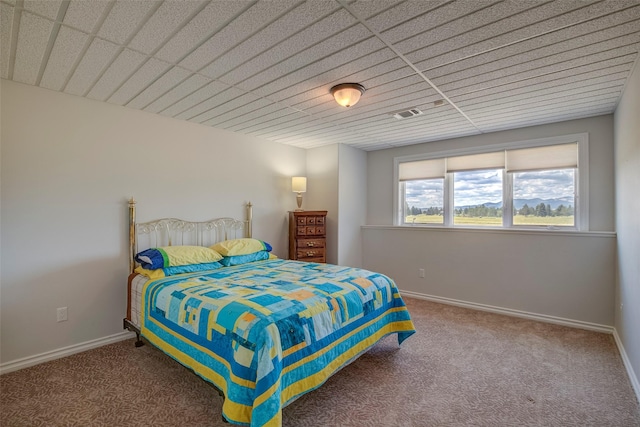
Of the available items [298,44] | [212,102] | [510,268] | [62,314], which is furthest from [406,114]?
[62,314]

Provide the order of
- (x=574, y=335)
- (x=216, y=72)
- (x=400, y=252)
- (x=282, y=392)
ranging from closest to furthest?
(x=282, y=392), (x=216, y=72), (x=574, y=335), (x=400, y=252)

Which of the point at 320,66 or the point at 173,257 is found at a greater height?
the point at 320,66

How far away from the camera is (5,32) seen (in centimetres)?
180

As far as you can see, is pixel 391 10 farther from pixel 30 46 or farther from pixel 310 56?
pixel 30 46

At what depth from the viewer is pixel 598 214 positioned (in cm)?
338

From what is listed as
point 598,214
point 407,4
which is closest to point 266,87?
point 407,4

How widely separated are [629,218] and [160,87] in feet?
13.2

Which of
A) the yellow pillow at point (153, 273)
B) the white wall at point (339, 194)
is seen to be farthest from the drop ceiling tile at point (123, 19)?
the white wall at point (339, 194)

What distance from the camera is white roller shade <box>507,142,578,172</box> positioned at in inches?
140

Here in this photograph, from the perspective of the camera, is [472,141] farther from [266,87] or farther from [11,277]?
[11,277]

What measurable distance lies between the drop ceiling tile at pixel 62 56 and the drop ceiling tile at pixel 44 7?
13cm

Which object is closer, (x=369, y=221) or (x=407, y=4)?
(x=407, y=4)

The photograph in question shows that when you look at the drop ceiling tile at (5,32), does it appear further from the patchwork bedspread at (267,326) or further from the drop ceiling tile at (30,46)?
the patchwork bedspread at (267,326)

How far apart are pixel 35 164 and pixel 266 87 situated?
80.7 inches
